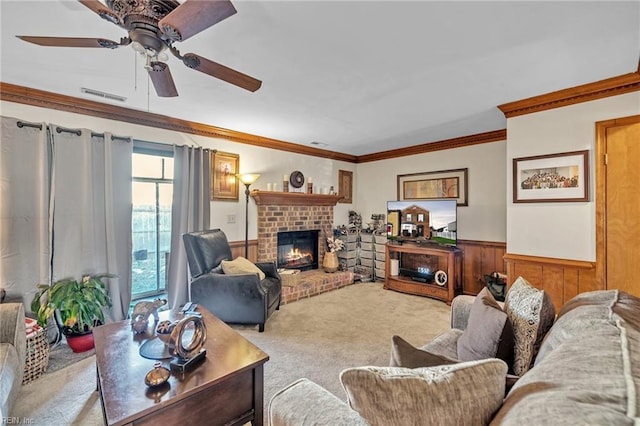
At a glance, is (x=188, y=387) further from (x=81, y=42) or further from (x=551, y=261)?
(x=551, y=261)

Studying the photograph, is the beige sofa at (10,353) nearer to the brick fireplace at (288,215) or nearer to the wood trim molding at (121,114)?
the wood trim molding at (121,114)

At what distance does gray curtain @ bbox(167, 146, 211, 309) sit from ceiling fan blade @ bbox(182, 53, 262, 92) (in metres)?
2.13

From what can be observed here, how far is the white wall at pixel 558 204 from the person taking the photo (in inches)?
102

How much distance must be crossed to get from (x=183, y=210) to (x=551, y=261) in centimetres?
409

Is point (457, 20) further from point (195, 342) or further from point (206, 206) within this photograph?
point (206, 206)

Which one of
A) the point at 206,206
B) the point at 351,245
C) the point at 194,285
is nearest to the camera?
the point at 194,285

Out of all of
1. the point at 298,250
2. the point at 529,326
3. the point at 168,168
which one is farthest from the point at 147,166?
the point at 529,326

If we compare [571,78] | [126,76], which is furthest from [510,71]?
[126,76]

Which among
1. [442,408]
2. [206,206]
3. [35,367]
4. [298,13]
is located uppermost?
[298,13]

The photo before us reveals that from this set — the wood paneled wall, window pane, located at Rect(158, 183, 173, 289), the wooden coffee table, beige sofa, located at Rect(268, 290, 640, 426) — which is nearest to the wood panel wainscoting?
the wood paneled wall

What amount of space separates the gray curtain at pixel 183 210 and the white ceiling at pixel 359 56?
2.00 feet

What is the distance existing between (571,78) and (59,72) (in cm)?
428

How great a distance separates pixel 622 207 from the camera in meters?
2.49

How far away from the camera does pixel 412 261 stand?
4.80 meters
